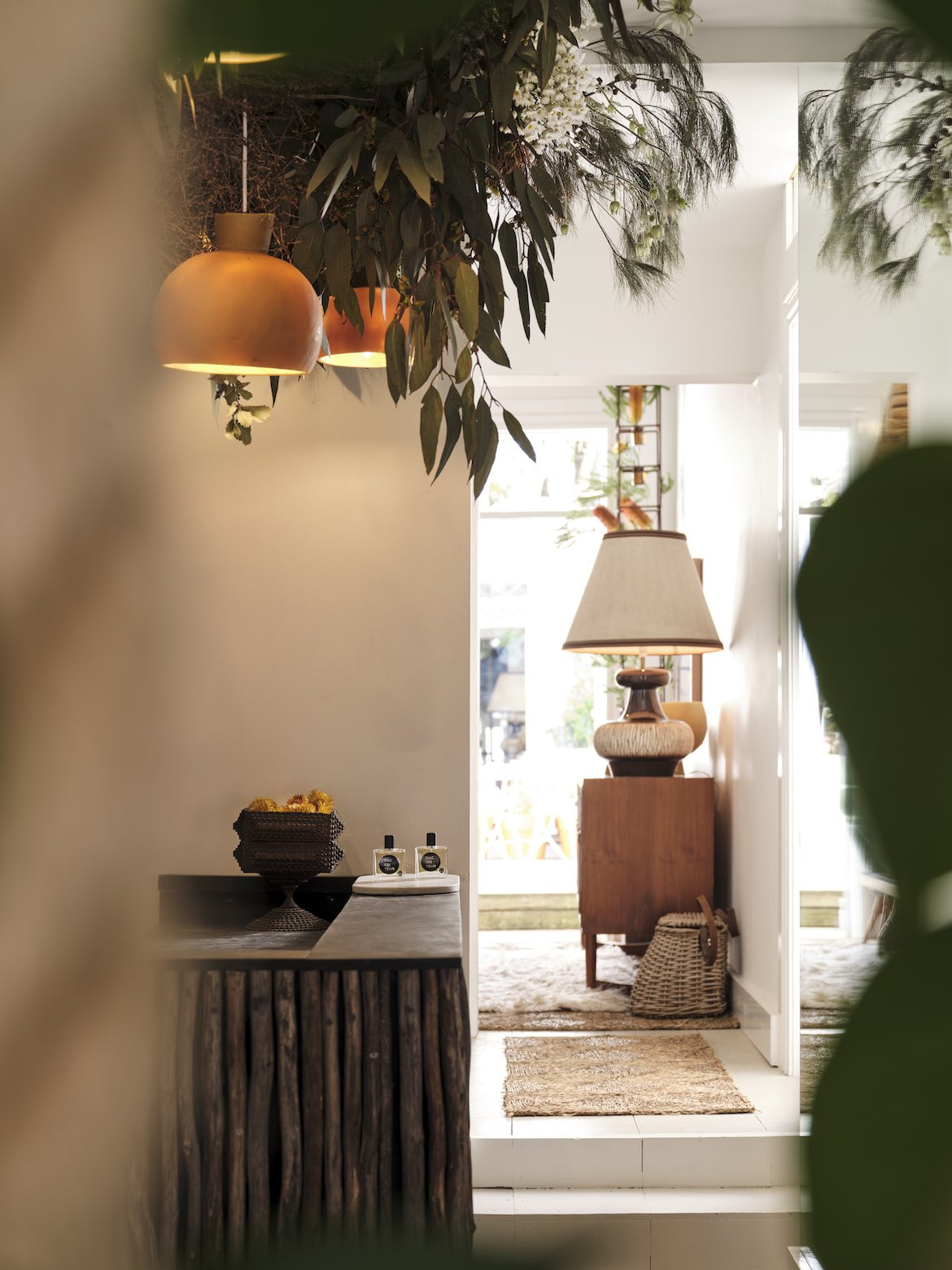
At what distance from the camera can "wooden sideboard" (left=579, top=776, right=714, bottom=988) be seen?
3.94 m

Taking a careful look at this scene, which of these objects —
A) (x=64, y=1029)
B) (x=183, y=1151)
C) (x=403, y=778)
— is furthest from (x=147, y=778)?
(x=403, y=778)

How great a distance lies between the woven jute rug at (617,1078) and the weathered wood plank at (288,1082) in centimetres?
132

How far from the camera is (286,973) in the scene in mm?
1676

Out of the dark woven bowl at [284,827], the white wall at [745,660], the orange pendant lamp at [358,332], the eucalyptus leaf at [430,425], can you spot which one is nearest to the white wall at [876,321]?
the eucalyptus leaf at [430,425]

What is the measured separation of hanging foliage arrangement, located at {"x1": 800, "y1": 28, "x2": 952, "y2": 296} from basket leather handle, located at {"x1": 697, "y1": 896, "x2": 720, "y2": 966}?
12.3 feet

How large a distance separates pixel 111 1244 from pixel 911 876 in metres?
0.04

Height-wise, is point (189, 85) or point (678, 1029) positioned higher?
point (189, 85)

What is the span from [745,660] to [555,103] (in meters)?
2.37

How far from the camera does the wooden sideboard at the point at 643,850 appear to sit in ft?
12.9

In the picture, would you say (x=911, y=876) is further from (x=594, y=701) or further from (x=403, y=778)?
(x=594, y=701)

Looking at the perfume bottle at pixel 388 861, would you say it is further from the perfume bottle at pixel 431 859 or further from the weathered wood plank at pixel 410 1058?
the weathered wood plank at pixel 410 1058

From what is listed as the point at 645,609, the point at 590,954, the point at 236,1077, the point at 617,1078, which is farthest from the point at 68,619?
the point at 590,954

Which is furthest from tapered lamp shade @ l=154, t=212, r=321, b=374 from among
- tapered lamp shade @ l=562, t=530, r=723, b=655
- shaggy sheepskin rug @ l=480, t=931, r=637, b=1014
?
shaggy sheepskin rug @ l=480, t=931, r=637, b=1014

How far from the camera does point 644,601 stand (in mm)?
3719
